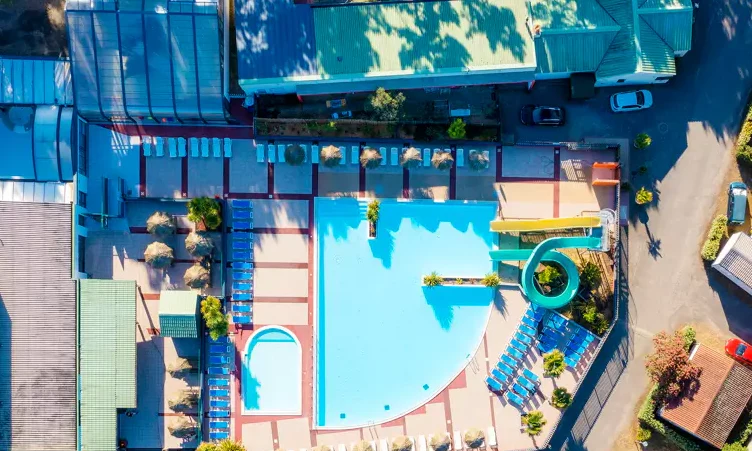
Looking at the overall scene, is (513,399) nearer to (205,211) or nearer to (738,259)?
(738,259)

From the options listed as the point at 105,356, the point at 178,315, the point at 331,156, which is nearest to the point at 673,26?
the point at 331,156

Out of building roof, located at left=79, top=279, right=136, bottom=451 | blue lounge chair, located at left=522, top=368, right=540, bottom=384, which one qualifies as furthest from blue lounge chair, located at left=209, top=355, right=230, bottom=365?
blue lounge chair, located at left=522, top=368, right=540, bottom=384

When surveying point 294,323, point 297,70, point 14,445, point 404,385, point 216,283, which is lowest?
point 14,445

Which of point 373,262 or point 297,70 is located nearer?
point 297,70

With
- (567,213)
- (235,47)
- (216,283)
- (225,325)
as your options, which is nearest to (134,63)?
(235,47)

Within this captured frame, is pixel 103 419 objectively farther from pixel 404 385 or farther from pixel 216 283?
pixel 404 385

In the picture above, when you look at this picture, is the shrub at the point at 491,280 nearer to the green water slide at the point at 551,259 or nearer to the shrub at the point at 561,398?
the green water slide at the point at 551,259
